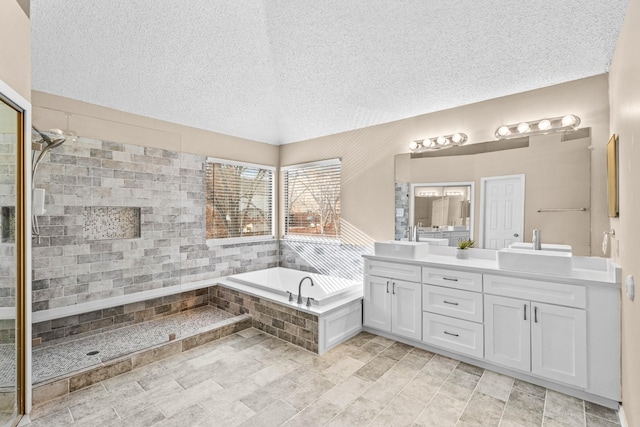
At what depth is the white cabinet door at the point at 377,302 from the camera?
347cm

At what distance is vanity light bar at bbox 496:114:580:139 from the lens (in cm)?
286

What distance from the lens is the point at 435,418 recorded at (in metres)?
2.18

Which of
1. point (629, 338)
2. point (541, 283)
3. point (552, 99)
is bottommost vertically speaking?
point (629, 338)

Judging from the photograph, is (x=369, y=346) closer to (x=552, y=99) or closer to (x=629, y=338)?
(x=629, y=338)

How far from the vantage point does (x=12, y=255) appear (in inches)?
81.6

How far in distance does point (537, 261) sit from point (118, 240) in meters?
4.13

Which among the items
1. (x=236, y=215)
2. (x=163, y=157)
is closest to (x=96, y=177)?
(x=163, y=157)

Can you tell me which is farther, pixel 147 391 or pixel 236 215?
pixel 236 215

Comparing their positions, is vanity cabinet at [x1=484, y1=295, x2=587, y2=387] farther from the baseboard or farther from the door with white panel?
the door with white panel

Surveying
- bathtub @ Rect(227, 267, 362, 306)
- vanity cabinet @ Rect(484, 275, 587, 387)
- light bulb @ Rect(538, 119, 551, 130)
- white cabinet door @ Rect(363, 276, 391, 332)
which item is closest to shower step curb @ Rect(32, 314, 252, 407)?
bathtub @ Rect(227, 267, 362, 306)

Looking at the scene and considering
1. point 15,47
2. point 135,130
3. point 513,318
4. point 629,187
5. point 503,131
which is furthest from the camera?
point 135,130

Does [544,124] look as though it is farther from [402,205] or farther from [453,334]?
[453,334]

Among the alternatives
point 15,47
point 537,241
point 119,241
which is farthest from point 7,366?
point 537,241

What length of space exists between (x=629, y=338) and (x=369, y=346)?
2.07 metres
